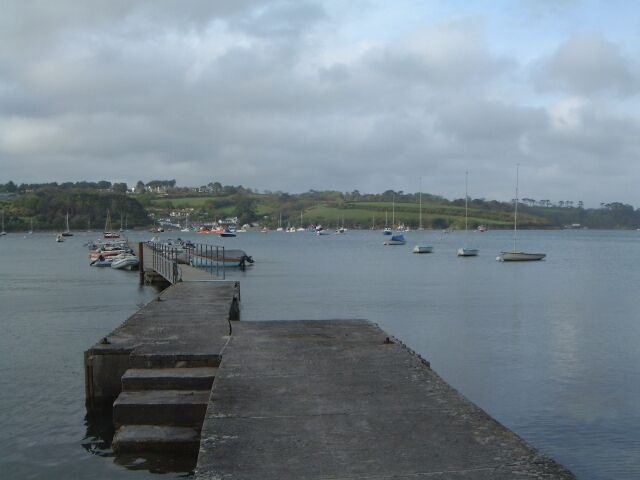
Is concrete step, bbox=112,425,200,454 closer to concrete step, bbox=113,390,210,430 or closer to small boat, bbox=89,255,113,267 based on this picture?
concrete step, bbox=113,390,210,430

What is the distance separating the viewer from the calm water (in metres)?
11.6

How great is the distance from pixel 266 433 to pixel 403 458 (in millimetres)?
1626

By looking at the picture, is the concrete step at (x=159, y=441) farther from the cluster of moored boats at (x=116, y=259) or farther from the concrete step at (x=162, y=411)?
the cluster of moored boats at (x=116, y=259)

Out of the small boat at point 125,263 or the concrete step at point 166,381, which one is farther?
the small boat at point 125,263

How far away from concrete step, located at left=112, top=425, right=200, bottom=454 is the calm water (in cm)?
28

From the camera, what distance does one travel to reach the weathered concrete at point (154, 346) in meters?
11.8

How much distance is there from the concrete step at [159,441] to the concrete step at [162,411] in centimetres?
20

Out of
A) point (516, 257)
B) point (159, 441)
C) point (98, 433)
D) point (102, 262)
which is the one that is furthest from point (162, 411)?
point (516, 257)

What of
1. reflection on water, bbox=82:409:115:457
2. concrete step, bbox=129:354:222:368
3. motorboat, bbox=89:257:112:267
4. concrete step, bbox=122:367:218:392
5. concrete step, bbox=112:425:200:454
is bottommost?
motorboat, bbox=89:257:112:267

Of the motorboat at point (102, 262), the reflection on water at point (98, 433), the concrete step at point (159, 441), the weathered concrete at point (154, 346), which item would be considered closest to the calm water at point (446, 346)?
the reflection on water at point (98, 433)

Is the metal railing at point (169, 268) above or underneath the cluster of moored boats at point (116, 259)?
above

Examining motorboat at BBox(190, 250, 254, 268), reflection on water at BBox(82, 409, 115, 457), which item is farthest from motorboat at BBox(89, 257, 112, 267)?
reflection on water at BBox(82, 409, 115, 457)

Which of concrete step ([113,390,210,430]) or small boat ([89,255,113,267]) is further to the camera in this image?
small boat ([89,255,113,267])

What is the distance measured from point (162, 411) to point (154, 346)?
2579 millimetres
